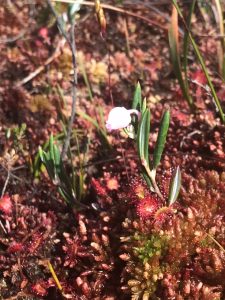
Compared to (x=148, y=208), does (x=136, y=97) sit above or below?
above

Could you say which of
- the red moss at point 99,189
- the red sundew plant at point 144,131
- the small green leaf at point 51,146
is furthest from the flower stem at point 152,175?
the small green leaf at point 51,146

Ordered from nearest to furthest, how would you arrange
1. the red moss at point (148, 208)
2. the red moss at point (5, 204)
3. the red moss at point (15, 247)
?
the red moss at point (148, 208)
the red moss at point (15, 247)
the red moss at point (5, 204)

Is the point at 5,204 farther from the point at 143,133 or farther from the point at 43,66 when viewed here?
the point at 43,66

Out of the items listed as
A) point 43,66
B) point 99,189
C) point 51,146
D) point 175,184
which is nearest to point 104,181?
point 99,189

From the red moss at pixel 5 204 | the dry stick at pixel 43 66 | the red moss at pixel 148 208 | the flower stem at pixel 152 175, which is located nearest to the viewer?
the flower stem at pixel 152 175

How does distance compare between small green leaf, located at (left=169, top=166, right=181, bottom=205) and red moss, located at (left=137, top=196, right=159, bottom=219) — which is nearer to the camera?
small green leaf, located at (left=169, top=166, right=181, bottom=205)

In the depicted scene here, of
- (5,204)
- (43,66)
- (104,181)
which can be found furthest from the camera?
(43,66)

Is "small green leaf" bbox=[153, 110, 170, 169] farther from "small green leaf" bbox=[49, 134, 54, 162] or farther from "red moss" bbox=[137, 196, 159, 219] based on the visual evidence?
"small green leaf" bbox=[49, 134, 54, 162]

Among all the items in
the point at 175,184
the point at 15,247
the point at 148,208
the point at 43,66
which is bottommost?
the point at 15,247

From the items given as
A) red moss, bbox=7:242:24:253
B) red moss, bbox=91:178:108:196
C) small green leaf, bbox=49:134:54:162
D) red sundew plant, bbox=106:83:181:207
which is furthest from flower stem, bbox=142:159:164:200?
red moss, bbox=7:242:24:253

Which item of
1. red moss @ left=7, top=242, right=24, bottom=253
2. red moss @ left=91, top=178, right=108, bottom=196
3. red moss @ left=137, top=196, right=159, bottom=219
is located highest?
red moss @ left=91, top=178, right=108, bottom=196

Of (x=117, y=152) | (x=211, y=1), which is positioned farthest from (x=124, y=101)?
(x=211, y=1)

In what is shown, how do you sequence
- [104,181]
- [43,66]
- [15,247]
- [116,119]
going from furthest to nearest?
[43,66]
[104,181]
[15,247]
[116,119]

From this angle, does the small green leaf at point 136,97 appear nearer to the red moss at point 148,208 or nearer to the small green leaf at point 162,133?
the small green leaf at point 162,133
